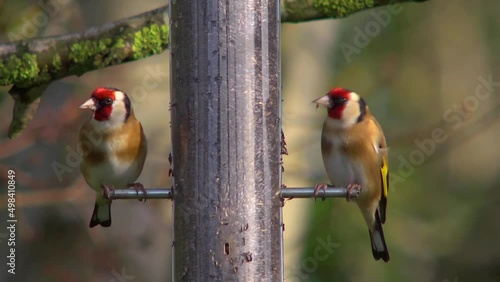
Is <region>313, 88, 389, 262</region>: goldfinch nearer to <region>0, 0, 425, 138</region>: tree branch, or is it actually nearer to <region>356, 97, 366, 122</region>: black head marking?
<region>356, 97, 366, 122</region>: black head marking

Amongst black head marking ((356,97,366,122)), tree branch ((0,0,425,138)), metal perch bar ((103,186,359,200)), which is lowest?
metal perch bar ((103,186,359,200))

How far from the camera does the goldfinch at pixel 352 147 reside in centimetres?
532

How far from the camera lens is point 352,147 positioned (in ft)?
17.6

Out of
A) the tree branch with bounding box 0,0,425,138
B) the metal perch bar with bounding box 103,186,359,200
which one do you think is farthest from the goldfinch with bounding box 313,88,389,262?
the metal perch bar with bounding box 103,186,359,200

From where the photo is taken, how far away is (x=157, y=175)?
7.88m

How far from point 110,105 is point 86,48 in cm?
26

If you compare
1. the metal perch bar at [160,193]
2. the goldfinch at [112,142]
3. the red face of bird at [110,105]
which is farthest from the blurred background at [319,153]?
the metal perch bar at [160,193]

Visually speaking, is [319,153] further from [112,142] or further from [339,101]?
[112,142]

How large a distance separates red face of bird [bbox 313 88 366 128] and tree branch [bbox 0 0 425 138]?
0.34 meters

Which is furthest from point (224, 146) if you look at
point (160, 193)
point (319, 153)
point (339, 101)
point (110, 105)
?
point (319, 153)

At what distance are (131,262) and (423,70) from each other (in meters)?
3.20

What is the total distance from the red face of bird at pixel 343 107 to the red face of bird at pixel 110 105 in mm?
877

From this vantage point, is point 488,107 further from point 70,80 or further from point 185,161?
point 185,161

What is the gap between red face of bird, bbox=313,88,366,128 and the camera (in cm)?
528
